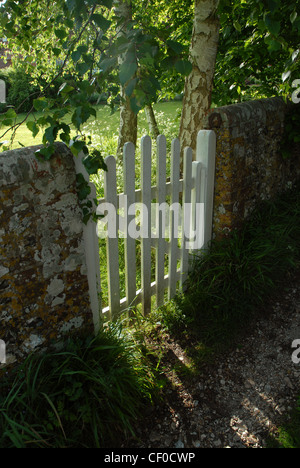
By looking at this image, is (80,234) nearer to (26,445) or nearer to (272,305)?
(26,445)

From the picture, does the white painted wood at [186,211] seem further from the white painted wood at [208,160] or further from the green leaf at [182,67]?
the green leaf at [182,67]

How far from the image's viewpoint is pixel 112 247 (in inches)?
108

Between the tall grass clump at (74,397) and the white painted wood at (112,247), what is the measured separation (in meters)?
0.47

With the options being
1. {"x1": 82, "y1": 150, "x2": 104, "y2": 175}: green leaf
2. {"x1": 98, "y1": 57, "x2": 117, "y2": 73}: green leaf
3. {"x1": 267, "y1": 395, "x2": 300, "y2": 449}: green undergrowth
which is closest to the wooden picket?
{"x1": 82, "y1": 150, "x2": 104, "y2": 175}: green leaf

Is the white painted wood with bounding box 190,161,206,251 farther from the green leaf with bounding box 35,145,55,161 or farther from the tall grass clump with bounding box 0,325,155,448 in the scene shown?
the green leaf with bounding box 35,145,55,161

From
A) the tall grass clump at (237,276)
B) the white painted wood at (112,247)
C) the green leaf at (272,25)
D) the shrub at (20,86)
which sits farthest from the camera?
the shrub at (20,86)

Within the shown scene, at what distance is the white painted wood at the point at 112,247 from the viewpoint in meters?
2.55

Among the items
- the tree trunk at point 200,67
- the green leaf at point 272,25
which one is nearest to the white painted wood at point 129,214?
the green leaf at point 272,25

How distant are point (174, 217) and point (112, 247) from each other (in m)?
0.68

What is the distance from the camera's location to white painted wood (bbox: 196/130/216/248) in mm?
3191

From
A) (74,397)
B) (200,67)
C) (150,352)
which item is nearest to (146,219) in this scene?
(150,352)

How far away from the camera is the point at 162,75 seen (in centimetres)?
529

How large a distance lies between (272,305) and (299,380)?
2.52 ft
